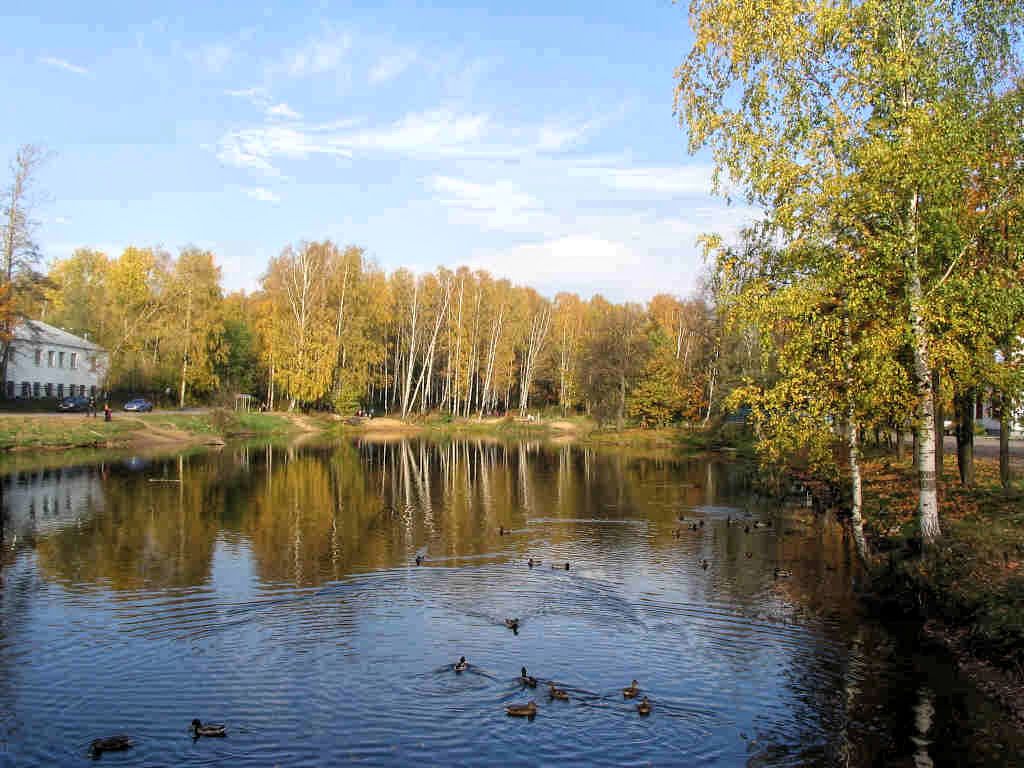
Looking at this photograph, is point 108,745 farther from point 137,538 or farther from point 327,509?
point 327,509

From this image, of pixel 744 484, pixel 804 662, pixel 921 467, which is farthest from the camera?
pixel 744 484

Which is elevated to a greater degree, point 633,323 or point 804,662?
point 633,323

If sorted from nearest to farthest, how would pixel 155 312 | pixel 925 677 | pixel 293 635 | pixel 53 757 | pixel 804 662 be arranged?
pixel 53 757, pixel 925 677, pixel 804 662, pixel 293 635, pixel 155 312

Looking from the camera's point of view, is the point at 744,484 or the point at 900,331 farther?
the point at 744,484

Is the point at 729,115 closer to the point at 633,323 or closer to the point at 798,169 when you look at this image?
the point at 798,169

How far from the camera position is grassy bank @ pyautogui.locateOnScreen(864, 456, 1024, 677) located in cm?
1355

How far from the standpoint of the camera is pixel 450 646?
15.2 meters

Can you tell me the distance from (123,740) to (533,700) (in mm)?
5992

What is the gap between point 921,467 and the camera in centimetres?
1745

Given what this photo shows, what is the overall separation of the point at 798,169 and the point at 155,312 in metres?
79.2

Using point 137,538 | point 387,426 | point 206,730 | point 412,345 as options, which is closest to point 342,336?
point 412,345

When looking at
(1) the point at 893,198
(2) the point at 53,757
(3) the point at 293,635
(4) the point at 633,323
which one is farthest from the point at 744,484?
(4) the point at 633,323

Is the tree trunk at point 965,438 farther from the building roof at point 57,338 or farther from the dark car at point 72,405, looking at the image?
the building roof at point 57,338

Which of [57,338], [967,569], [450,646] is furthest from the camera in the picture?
[57,338]
